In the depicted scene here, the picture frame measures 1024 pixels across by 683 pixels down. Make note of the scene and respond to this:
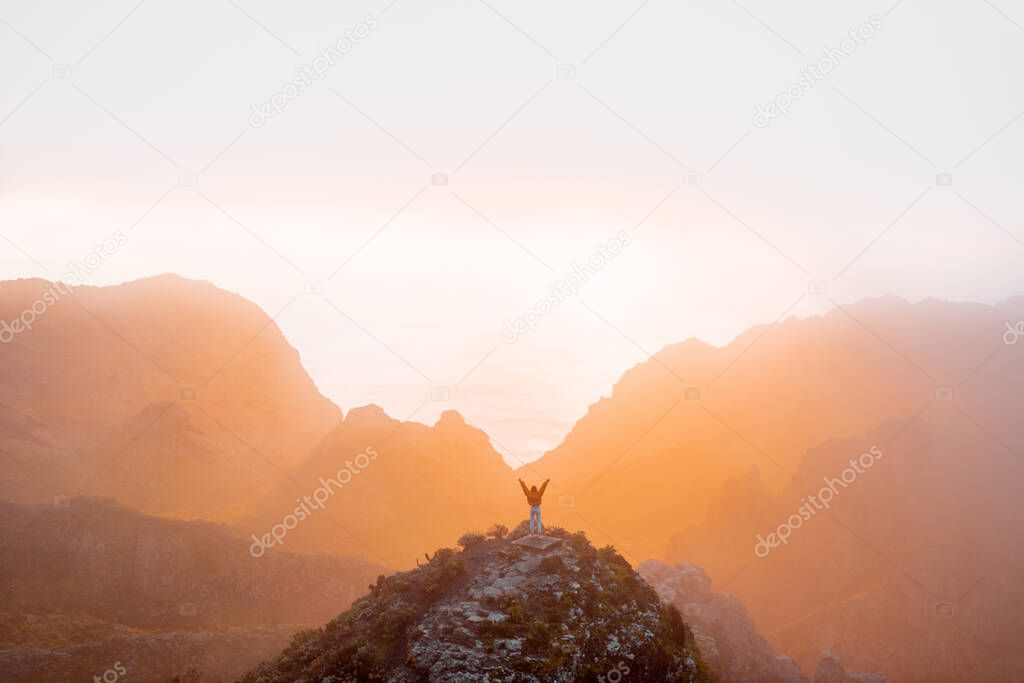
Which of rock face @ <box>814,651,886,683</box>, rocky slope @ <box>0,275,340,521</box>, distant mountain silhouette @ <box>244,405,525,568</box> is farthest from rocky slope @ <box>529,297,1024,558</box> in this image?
rocky slope @ <box>0,275,340,521</box>

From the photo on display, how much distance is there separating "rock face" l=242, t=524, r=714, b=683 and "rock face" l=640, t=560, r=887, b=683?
3606 centimetres

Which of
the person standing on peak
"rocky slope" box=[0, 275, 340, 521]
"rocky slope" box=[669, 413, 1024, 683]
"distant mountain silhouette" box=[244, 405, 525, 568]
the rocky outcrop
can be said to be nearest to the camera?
the person standing on peak

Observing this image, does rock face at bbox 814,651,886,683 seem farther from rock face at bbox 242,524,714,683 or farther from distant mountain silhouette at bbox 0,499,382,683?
distant mountain silhouette at bbox 0,499,382,683

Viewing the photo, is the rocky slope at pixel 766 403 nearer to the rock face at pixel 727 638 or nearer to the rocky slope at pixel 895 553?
the rocky slope at pixel 895 553

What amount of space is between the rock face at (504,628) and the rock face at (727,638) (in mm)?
36057

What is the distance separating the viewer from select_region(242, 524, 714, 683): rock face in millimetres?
27406

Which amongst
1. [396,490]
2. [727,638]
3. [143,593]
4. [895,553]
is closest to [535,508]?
[727,638]

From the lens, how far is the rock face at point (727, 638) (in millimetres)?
66312

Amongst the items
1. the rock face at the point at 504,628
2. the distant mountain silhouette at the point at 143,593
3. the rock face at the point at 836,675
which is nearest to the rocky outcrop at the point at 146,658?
the distant mountain silhouette at the point at 143,593

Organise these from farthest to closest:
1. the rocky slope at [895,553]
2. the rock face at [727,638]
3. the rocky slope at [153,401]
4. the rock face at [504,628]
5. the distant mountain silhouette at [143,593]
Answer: the rocky slope at [153,401], the rocky slope at [895,553], the rock face at [727,638], the distant mountain silhouette at [143,593], the rock face at [504,628]

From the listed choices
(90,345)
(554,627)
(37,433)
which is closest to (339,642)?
(554,627)

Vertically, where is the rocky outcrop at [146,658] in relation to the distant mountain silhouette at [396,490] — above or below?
below

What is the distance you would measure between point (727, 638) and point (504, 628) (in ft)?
176

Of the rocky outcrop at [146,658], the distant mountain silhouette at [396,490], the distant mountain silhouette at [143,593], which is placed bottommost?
the rocky outcrop at [146,658]
